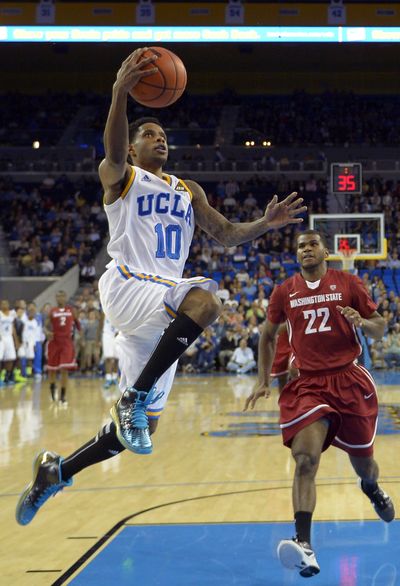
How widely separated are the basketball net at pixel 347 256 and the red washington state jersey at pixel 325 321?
9.30 meters

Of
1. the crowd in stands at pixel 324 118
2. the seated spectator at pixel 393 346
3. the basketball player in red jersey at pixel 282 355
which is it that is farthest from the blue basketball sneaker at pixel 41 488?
the crowd in stands at pixel 324 118

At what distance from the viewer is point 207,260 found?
2209cm

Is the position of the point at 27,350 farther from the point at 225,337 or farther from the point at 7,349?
the point at 225,337

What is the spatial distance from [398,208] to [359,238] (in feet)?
27.0

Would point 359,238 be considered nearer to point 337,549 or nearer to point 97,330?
point 97,330

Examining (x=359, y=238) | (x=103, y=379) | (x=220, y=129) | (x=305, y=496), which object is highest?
(x=220, y=129)

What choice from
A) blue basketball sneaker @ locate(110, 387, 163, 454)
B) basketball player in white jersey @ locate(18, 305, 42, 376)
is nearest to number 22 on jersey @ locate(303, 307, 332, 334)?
blue basketball sneaker @ locate(110, 387, 163, 454)

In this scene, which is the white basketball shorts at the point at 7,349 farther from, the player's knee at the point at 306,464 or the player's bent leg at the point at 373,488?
the player's knee at the point at 306,464

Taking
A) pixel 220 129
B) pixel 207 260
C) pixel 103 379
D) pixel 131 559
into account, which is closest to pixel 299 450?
pixel 131 559

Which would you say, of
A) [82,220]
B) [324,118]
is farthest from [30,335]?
[324,118]

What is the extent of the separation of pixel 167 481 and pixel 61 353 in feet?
20.8

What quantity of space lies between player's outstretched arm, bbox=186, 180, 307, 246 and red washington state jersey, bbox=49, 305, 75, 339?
28.9 feet

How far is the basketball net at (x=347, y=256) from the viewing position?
47.6ft

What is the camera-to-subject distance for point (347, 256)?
14.5 meters
